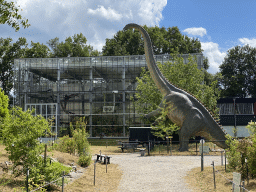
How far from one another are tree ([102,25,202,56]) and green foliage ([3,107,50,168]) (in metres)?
40.8

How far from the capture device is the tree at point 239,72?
161 ft

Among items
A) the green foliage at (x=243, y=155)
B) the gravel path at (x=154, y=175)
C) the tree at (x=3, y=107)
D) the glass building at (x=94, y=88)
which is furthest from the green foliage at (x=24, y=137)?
the glass building at (x=94, y=88)

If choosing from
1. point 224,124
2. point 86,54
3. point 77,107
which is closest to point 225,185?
point 224,124

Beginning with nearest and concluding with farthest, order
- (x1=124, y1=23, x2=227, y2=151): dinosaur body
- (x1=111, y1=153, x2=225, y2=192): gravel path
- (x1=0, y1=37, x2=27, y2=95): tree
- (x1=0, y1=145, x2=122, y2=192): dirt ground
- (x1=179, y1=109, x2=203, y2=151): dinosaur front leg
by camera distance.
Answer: (x1=0, y1=145, x2=122, y2=192): dirt ground
(x1=111, y1=153, x2=225, y2=192): gravel path
(x1=124, y1=23, x2=227, y2=151): dinosaur body
(x1=179, y1=109, x2=203, y2=151): dinosaur front leg
(x1=0, y1=37, x2=27, y2=95): tree

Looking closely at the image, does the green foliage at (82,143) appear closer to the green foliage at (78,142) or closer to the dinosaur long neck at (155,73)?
the green foliage at (78,142)

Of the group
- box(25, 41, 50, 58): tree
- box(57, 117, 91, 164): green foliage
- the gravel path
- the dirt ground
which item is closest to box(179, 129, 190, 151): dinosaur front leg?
the gravel path

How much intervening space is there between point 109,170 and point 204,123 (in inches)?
347

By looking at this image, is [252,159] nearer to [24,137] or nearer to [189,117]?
[24,137]

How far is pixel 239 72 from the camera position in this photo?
5034cm

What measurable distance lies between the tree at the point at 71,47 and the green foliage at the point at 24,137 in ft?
144

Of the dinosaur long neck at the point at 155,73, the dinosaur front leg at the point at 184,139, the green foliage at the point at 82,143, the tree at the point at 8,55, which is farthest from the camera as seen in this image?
the tree at the point at 8,55

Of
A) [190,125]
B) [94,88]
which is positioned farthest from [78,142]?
[94,88]

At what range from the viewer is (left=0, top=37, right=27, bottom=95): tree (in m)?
47.5

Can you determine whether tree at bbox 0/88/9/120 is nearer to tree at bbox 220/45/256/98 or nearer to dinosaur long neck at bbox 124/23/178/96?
dinosaur long neck at bbox 124/23/178/96
